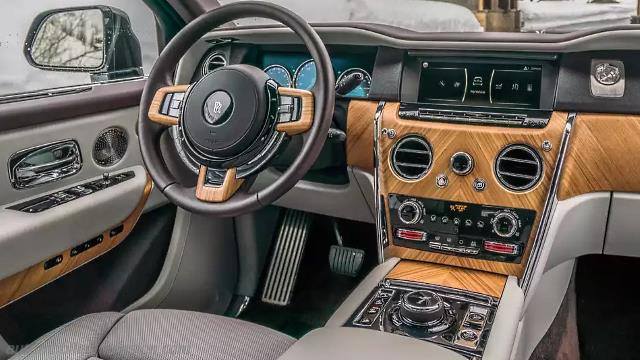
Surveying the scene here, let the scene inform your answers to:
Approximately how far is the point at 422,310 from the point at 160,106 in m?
0.74

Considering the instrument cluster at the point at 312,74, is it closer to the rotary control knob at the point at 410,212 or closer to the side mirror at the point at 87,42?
the rotary control knob at the point at 410,212

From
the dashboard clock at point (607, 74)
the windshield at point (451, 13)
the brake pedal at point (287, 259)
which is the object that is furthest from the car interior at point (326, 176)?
the windshield at point (451, 13)

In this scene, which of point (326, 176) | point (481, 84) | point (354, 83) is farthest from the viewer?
point (326, 176)

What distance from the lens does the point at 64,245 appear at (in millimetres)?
1571

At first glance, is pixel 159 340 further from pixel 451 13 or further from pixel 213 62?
pixel 451 13

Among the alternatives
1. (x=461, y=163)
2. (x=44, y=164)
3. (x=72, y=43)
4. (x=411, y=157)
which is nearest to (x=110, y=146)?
(x=44, y=164)

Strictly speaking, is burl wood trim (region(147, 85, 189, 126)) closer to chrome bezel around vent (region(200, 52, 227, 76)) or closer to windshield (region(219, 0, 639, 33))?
chrome bezel around vent (region(200, 52, 227, 76))

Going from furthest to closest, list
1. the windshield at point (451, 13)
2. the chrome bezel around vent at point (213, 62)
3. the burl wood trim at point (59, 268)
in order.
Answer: the windshield at point (451, 13)
the chrome bezel around vent at point (213, 62)
the burl wood trim at point (59, 268)

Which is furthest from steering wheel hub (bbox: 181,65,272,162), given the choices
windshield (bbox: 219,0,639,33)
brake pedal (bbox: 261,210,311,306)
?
windshield (bbox: 219,0,639,33)

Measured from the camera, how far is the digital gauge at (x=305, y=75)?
1.88m

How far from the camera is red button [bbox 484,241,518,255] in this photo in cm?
170

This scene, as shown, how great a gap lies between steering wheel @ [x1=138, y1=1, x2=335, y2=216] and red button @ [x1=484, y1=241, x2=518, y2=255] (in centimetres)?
69

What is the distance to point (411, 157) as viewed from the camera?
1.79 m

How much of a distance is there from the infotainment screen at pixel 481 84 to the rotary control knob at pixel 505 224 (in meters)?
0.29
